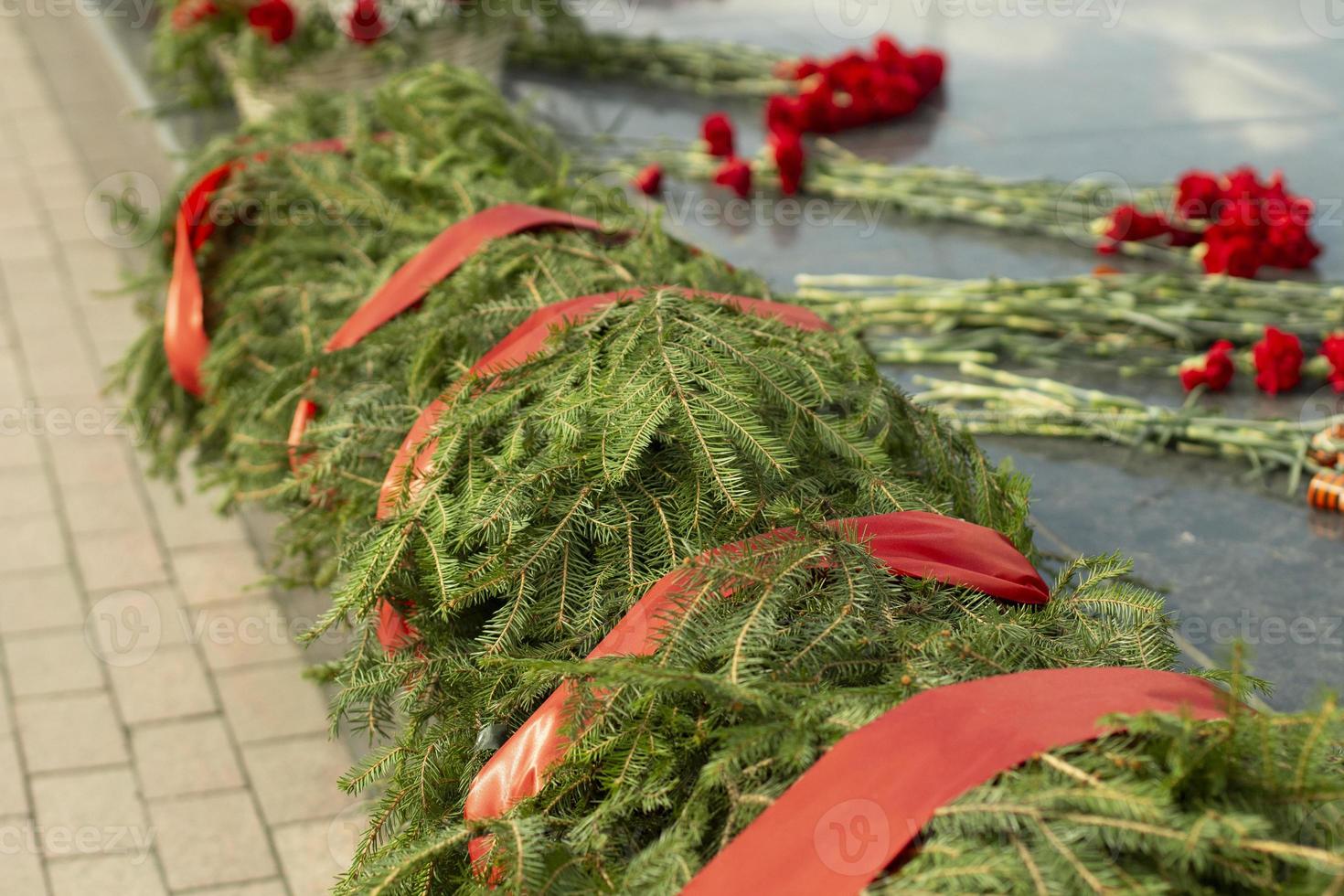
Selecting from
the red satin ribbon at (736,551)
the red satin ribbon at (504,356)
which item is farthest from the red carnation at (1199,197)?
the red satin ribbon at (736,551)

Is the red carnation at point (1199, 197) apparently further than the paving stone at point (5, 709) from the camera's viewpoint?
Yes

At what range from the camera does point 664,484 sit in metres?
1.48

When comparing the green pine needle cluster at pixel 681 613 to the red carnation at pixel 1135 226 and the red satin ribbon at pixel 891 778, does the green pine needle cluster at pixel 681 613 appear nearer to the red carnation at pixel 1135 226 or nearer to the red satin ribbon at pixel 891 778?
the red satin ribbon at pixel 891 778

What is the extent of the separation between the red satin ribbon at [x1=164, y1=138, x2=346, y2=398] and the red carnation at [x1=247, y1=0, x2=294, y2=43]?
1.10 m

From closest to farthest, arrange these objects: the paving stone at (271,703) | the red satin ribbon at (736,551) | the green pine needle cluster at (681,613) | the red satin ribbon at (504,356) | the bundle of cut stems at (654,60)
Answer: the green pine needle cluster at (681,613)
the red satin ribbon at (736,551)
the red satin ribbon at (504,356)
the paving stone at (271,703)
the bundle of cut stems at (654,60)

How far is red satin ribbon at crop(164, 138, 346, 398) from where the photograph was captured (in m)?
2.54

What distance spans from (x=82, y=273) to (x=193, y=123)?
1069 millimetres

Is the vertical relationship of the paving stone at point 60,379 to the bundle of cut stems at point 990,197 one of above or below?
below

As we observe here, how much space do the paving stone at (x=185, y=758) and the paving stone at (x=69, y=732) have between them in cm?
5

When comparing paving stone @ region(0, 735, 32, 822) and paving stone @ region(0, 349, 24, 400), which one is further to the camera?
paving stone @ region(0, 349, 24, 400)

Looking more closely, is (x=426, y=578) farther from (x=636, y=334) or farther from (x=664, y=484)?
(x=636, y=334)

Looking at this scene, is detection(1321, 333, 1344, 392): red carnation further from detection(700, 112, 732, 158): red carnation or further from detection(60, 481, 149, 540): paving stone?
detection(60, 481, 149, 540): paving stone

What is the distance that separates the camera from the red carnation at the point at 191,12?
3869 millimetres

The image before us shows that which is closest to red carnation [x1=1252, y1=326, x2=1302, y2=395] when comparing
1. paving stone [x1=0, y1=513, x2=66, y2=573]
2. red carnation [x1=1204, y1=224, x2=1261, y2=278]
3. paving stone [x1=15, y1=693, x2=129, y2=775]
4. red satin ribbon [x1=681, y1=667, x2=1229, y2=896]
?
red carnation [x1=1204, y1=224, x2=1261, y2=278]
